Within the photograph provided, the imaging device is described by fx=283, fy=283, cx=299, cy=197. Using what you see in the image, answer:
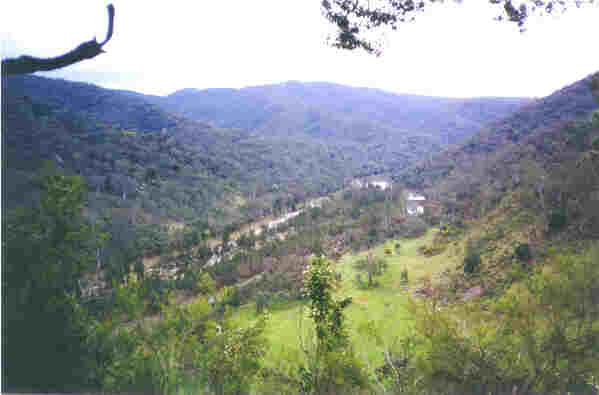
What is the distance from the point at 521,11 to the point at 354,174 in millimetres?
98643

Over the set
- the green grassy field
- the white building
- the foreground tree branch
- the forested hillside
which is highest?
the forested hillside

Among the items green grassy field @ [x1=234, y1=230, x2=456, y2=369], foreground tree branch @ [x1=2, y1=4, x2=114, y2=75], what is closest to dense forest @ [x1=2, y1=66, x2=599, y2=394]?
green grassy field @ [x1=234, y1=230, x2=456, y2=369]

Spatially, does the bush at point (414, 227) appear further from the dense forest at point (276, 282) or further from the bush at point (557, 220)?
the bush at point (557, 220)

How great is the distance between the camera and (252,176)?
75.1 meters

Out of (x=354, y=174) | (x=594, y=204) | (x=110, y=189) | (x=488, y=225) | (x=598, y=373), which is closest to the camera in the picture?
(x=598, y=373)

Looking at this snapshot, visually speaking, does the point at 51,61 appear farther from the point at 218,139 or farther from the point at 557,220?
the point at 218,139

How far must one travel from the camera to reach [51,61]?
1756 mm

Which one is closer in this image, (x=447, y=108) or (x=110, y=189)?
(x=110, y=189)

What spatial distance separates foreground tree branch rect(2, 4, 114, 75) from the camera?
1732 mm

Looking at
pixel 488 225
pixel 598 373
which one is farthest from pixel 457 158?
pixel 598 373

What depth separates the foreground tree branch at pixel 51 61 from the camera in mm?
1732

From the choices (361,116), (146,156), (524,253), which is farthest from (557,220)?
(361,116)

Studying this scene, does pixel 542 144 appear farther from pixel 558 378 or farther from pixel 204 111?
pixel 204 111

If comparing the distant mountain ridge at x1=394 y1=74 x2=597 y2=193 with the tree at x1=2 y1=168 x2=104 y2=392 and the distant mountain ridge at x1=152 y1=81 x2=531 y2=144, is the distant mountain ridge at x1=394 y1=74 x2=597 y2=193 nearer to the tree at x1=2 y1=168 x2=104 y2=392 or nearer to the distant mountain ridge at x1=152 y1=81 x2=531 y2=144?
the tree at x1=2 y1=168 x2=104 y2=392
